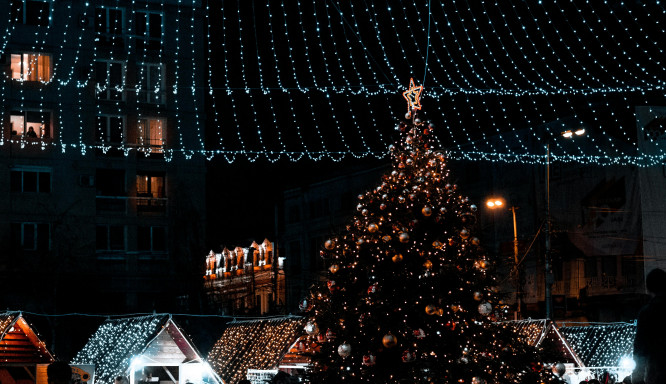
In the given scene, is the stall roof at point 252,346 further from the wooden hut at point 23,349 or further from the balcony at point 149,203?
the balcony at point 149,203

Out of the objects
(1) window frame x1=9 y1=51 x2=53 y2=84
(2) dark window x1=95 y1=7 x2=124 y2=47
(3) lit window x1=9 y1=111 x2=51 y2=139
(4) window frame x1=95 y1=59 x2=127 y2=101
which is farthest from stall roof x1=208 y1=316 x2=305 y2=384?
(2) dark window x1=95 y1=7 x2=124 y2=47

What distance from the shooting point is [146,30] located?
126 ft

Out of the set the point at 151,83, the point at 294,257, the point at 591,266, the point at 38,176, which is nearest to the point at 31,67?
the point at 38,176

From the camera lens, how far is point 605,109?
42656 mm

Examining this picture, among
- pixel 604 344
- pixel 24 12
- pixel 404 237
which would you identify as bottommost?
pixel 604 344

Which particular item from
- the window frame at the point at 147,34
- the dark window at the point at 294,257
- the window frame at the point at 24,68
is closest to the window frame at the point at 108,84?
the window frame at the point at 147,34

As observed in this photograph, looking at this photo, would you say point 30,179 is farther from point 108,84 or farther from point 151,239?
point 151,239

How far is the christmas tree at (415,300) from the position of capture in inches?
519

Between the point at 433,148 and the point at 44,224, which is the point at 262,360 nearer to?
the point at 433,148

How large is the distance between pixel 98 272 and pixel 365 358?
85.4 ft

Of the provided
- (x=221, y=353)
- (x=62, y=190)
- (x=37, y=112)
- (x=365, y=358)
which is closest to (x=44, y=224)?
(x=62, y=190)

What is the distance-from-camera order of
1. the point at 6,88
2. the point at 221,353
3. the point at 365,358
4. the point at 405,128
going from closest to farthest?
the point at 365,358 < the point at 405,128 < the point at 221,353 < the point at 6,88

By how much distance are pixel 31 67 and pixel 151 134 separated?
511 centimetres

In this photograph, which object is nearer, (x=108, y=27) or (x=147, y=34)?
(x=108, y=27)
